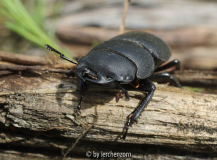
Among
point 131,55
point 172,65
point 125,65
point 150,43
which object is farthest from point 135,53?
point 172,65

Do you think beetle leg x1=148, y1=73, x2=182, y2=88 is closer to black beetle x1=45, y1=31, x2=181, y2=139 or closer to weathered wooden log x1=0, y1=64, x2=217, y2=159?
black beetle x1=45, y1=31, x2=181, y2=139

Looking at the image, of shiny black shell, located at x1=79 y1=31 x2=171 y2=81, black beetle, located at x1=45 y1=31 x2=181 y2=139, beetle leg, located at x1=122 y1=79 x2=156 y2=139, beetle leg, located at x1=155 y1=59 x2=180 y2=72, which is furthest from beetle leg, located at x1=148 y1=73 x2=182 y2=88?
beetle leg, located at x1=155 y1=59 x2=180 y2=72

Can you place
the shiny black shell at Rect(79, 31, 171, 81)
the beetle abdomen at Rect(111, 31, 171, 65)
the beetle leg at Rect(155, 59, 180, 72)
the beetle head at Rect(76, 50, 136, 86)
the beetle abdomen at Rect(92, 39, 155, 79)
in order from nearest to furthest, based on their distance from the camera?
the beetle head at Rect(76, 50, 136, 86)
the shiny black shell at Rect(79, 31, 171, 81)
the beetle abdomen at Rect(92, 39, 155, 79)
the beetle abdomen at Rect(111, 31, 171, 65)
the beetle leg at Rect(155, 59, 180, 72)

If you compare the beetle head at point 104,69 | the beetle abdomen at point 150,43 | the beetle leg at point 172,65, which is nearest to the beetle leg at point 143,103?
the beetle head at point 104,69

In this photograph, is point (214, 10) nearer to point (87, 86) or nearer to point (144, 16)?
point (144, 16)

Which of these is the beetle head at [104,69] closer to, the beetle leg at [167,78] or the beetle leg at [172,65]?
the beetle leg at [167,78]

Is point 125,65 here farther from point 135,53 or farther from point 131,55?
point 135,53
